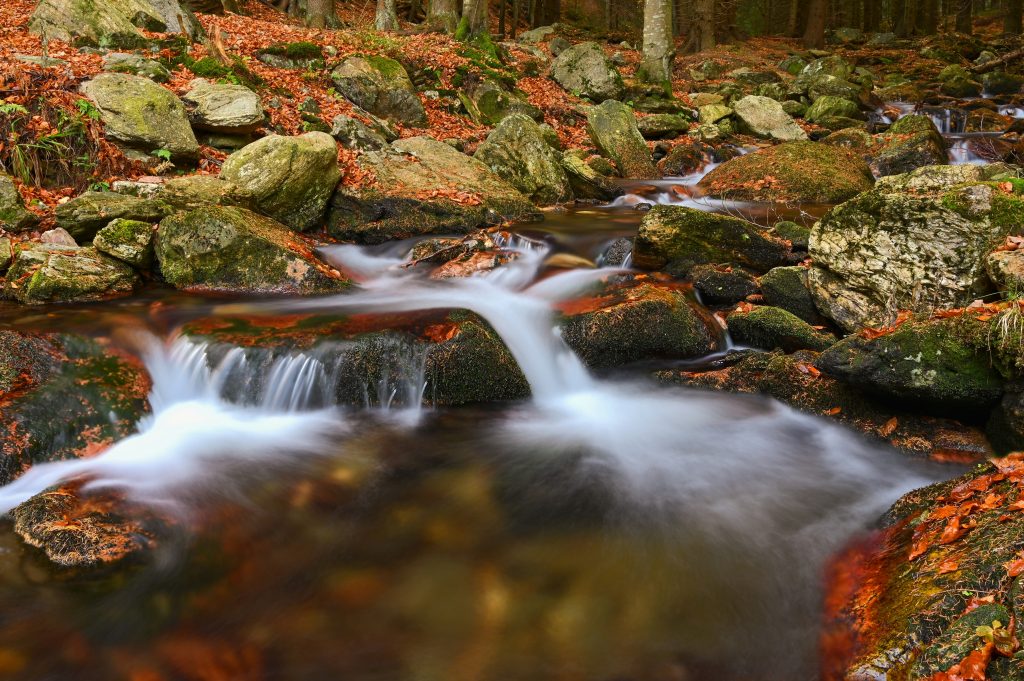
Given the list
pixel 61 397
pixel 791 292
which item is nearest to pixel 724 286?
pixel 791 292

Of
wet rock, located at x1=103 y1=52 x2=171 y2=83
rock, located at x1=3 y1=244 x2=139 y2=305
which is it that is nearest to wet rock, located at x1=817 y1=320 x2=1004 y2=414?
rock, located at x1=3 y1=244 x2=139 y2=305

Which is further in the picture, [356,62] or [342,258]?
[356,62]

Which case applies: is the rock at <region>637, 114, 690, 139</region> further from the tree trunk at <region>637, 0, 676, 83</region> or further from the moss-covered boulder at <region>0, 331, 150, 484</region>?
the moss-covered boulder at <region>0, 331, 150, 484</region>

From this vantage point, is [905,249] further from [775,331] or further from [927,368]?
[927,368]

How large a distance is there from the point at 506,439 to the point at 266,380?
2.21m

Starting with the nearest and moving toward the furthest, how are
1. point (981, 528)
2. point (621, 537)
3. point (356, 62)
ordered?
1. point (981, 528)
2. point (621, 537)
3. point (356, 62)

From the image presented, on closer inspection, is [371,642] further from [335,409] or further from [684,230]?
[684,230]

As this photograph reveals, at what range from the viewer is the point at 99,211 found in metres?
7.44

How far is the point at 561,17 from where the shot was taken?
102ft

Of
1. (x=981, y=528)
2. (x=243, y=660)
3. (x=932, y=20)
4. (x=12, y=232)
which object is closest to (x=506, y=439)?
(x=243, y=660)

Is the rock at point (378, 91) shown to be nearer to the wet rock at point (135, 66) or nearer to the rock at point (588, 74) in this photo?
the wet rock at point (135, 66)

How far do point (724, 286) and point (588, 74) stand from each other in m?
12.1

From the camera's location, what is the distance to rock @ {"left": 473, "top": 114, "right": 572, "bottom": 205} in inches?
440

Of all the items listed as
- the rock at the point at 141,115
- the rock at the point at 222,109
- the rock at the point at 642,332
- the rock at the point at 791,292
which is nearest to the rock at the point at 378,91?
the rock at the point at 222,109
